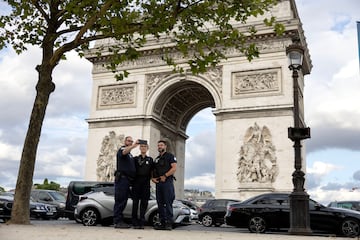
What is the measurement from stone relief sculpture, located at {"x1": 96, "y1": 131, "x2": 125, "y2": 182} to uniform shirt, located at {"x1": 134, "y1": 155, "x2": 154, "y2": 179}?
690 inches

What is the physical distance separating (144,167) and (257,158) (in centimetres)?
1480

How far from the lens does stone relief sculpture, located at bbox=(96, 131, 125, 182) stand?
26.4 meters

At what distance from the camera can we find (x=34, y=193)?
18.4 meters

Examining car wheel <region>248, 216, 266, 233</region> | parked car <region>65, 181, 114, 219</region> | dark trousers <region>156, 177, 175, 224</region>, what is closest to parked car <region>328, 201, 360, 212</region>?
car wheel <region>248, 216, 266, 233</region>

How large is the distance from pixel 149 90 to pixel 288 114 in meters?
8.72

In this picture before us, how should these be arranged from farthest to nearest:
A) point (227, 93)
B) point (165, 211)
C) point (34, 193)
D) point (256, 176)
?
point (227, 93), point (256, 176), point (34, 193), point (165, 211)

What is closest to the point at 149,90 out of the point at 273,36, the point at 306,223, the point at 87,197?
the point at 273,36

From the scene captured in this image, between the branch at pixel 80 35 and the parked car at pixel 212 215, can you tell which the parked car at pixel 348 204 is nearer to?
the parked car at pixel 212 215

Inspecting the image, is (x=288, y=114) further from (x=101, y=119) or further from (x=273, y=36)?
(x=101, y=119)

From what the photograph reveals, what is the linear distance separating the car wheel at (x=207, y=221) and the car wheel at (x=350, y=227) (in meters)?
6.17

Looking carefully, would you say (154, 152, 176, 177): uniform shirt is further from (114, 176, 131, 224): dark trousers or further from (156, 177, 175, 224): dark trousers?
(114, 176, 131, 224): dark trousers

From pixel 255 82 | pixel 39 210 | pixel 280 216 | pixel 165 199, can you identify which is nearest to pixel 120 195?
pixel 165 199

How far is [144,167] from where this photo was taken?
9047 mm

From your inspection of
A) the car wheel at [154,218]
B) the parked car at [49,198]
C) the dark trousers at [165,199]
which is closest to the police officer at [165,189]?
the dark trousers at [165,199]
